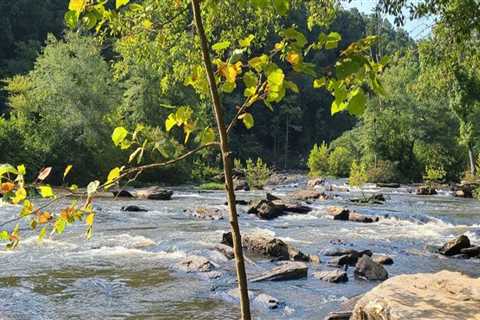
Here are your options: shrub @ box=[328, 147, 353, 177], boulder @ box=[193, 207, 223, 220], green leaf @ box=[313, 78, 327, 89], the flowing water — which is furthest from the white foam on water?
shrub @ box=[328, 147, 353, 177]

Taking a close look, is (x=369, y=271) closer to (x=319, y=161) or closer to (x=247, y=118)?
(x=247, y=118)

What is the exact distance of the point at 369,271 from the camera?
10734mm

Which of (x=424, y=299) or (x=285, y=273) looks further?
(x=285, y=273)

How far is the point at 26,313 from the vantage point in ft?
27.2

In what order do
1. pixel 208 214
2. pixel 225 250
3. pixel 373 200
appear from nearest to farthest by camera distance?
pixel 225 250 < pixel 208 214 < pixel 373 200

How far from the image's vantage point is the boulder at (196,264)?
11066 mm

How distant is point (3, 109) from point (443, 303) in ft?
167

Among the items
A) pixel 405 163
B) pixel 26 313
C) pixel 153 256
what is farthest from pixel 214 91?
pixel 405 163

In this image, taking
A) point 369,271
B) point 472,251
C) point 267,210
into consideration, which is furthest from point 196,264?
point 267,210

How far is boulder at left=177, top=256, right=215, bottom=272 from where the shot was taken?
11066mm

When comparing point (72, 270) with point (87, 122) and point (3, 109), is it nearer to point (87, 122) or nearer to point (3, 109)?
point (87, 122)

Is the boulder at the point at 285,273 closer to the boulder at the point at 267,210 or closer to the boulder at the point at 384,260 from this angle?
the boulder at the point at 384,260

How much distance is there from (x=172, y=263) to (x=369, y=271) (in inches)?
159

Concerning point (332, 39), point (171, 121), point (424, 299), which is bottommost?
point (424, 299)
